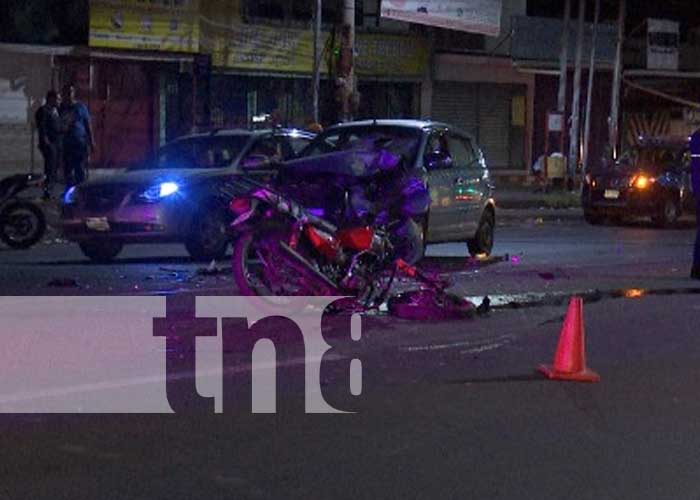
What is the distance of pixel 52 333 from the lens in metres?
10.2

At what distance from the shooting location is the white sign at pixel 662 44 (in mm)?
35812

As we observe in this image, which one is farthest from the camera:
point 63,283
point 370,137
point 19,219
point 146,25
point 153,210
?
point 146,25

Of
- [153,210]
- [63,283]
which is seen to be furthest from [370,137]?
[63,283]

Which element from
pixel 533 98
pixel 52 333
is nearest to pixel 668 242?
pixel 52 333

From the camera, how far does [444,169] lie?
50.1 ft

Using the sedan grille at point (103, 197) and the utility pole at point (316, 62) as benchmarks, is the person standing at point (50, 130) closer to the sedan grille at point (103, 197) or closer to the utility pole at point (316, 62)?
the utility pole at point (316, 62)

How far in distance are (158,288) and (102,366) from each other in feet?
12.1

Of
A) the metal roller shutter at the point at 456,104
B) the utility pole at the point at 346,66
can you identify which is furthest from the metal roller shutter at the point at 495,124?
the utility pole at the point at 346,66

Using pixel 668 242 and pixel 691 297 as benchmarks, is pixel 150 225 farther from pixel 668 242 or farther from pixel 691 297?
pixel 668 242

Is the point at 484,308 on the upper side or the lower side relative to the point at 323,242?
lower

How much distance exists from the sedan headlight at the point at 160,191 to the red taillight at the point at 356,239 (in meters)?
4.16

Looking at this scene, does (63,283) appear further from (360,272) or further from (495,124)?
(495,124)

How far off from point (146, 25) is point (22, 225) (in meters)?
11.2

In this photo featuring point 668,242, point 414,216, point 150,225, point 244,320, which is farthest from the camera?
point 668,242
